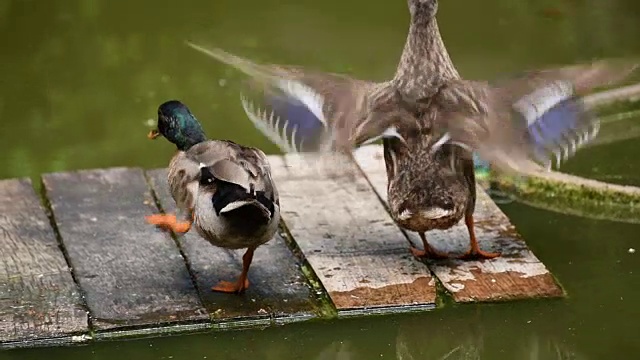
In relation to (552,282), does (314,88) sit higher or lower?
higher

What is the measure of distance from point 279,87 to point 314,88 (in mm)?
177

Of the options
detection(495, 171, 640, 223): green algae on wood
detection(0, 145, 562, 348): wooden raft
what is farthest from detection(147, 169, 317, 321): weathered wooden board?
detection(495, 171, 640, 223): green algae on wood

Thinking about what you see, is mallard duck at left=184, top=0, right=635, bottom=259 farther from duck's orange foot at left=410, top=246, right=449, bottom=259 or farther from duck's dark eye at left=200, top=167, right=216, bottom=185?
duck's dark eye at left=200, top=167, right=216, bottom=185

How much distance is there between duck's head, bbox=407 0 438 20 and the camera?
235 inches

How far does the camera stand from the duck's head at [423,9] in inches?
235

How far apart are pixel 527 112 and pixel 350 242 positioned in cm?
112

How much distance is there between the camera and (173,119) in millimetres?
Result: 6316

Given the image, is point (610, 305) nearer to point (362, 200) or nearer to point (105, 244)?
point (362, 200)

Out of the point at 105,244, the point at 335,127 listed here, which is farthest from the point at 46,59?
the point at 335,127

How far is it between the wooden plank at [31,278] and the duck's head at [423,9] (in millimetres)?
2036

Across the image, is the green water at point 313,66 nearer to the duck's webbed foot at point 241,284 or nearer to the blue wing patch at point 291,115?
the duck's webbed foot at point 241,284

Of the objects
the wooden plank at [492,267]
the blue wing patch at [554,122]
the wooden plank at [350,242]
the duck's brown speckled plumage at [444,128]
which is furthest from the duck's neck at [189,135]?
the blue wing patch at [554,122]

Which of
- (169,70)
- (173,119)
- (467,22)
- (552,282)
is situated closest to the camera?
(552,282)

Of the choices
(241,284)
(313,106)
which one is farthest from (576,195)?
(241,284)
